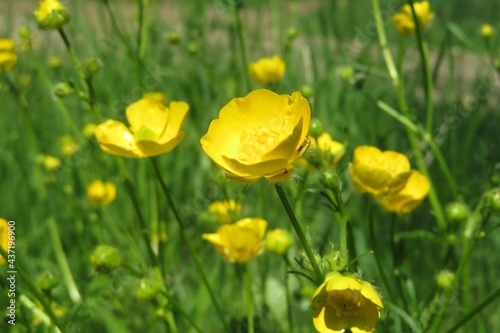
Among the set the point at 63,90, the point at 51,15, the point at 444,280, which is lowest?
the point at 444,280

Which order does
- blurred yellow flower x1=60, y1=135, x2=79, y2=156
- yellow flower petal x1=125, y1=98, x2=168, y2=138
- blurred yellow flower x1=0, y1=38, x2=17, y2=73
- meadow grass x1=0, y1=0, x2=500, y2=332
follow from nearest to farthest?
yellow flower petal x1=125, y1=98, x2=168, y2=138 → meadow grass x1=0, y1=0, x2=500, y2=332 → blurred yellow flower x1=0, y1=38, x2=17, y2=73 → blurred yellow flower x1=60, y1=135, x2=79, y2=156

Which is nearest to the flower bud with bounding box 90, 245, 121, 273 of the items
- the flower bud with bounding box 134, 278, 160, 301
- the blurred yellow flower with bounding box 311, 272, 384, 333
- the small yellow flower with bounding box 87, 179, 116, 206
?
the flower bud with bounding box 134, 278, 160, 301

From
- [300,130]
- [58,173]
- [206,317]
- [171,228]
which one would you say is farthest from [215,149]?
[58,173]

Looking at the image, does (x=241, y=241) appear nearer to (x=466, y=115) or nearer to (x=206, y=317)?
(x=206, y=317)

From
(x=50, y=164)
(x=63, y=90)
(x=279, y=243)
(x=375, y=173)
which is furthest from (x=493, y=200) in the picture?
(x=50, y=164)

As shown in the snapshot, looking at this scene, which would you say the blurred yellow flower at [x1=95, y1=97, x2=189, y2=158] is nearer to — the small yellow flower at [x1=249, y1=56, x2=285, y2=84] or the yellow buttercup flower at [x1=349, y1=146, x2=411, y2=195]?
the yellow buttercup flower at [x1=349, y1=146, x2=411, y2=195]

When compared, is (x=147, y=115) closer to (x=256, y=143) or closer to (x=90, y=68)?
(x=90, y=68)
